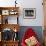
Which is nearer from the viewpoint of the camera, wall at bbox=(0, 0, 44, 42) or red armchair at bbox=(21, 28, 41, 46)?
red armchair at bbox=(21, 28, 41, 46)

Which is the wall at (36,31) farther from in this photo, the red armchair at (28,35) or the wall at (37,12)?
the red armchair at (28,35)

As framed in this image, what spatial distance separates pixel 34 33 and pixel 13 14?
38.7 inches

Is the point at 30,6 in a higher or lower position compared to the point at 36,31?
higher

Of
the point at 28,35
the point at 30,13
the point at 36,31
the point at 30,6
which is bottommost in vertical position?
the point at 28,35

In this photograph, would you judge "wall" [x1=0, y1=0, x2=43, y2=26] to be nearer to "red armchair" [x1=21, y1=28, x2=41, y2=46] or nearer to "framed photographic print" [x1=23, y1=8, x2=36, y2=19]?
"framed photographic print" [x1=23, y1=8, x2=36, y2=19]

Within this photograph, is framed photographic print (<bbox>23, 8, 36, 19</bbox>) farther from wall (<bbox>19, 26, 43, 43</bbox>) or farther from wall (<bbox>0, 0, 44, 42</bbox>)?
wall (<bbox>19, 26, 43, 43</bbox>)

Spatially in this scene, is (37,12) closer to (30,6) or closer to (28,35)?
(30,6)

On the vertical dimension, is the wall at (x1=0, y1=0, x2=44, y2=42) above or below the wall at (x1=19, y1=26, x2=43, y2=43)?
above

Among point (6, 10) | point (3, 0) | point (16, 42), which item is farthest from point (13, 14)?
point (16, 42)

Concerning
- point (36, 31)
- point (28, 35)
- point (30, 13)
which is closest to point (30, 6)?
point (30, 13)

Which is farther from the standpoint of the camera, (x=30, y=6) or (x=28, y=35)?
(x=30, y=6)

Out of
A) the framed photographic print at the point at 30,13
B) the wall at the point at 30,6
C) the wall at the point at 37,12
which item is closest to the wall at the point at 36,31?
the wall at the point at 37,12

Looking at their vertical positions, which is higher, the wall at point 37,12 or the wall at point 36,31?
the wall at point 37,12

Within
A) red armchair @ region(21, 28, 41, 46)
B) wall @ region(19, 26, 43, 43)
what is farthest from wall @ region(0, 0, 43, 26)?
red armchair @ region(21, 28, 41, 46)
